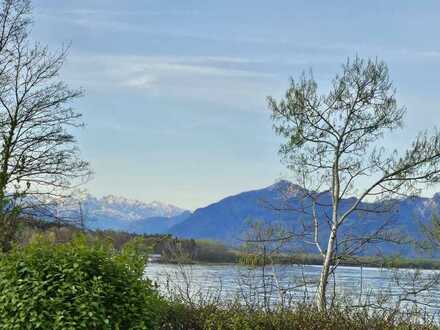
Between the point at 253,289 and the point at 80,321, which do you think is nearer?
the point at 80,321

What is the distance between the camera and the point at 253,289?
9.41 meters

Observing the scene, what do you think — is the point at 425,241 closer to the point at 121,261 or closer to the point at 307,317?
the point at 307,317

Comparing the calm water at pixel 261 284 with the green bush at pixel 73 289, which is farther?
the calm water at pixel 261 284

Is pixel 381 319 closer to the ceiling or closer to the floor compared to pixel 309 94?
closer to the floor

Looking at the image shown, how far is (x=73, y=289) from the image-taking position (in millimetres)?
5965

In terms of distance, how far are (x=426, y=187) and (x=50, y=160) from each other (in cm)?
1202

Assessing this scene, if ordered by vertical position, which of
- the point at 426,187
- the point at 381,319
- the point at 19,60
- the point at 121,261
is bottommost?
the point at 381,319

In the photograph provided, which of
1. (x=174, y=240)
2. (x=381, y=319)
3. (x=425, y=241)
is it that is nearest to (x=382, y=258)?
(x=425, y=241)

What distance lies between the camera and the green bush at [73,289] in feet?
19.4

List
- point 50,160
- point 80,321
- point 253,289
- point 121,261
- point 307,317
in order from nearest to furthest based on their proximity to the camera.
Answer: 1. point 80,321
2. point 121,261
3. point 307,317
4. point 253,289
5. point 50,160

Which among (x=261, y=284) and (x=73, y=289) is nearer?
(x=73, y=289)

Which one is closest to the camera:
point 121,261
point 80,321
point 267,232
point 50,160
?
point 80,321

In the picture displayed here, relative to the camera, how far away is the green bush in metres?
5.93

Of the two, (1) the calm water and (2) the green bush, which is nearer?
(2) the green bush
